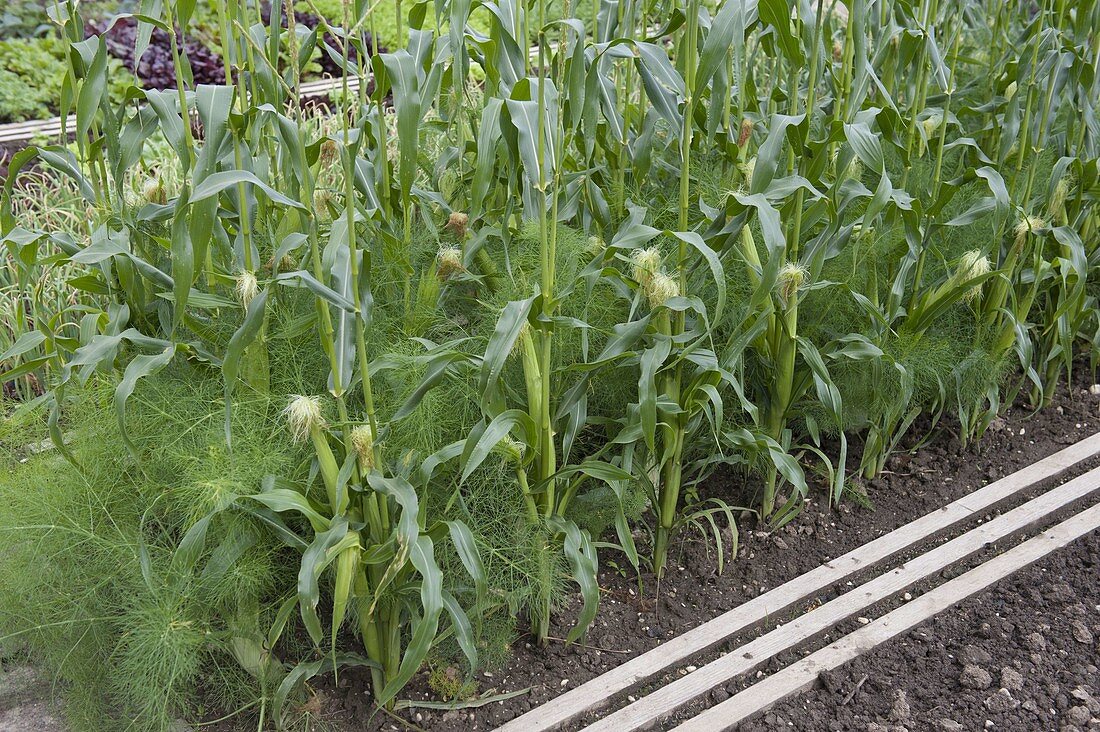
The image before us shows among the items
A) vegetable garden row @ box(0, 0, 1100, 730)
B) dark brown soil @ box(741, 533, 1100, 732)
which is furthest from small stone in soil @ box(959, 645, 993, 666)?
vegetable garden row @ box(0, 0, 1100, 730)

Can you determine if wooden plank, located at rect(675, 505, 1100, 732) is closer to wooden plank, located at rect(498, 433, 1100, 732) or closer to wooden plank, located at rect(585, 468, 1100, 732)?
wooden plank, located at rect(585, 468, 1100, 732)

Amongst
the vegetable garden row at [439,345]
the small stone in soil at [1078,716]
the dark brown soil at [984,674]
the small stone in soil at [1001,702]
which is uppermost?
the vegetable garden row at [439,345]

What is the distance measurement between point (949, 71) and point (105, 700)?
283cm

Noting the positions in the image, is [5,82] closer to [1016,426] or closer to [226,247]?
[226,247]

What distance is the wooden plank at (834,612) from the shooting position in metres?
2.26

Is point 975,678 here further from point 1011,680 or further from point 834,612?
point 834,612

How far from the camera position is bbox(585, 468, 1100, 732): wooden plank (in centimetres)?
226

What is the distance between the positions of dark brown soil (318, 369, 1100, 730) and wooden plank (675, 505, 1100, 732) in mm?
61

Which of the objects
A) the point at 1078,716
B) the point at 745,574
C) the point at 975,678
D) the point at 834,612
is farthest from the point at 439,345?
the point at 1078,716

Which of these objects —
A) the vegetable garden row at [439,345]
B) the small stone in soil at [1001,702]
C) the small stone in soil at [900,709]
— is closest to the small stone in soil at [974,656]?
the small stone in soil at [1001,702]

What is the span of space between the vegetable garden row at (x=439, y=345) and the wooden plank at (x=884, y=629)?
1.32 feet

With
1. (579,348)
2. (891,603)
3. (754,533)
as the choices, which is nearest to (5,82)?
(579,348)

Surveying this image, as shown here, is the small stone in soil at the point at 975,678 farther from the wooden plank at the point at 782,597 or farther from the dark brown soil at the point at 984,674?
the wooden plank at the point at 782,597

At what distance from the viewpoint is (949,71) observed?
2.82 metres
